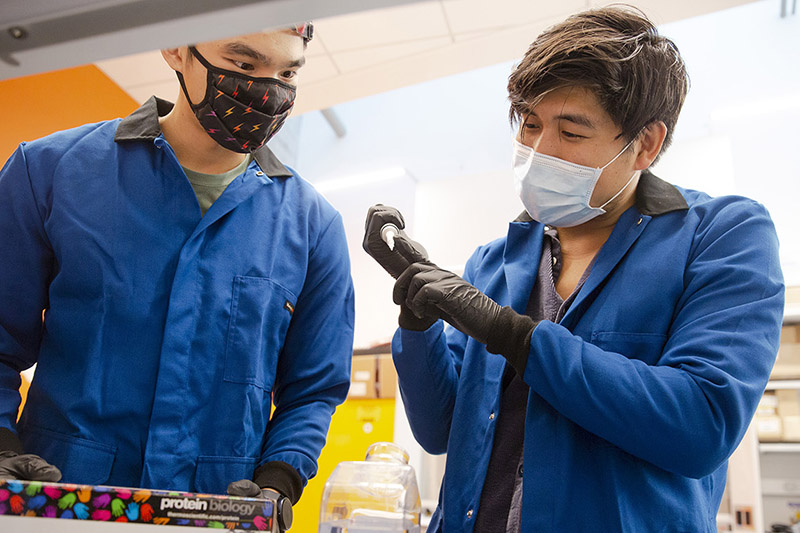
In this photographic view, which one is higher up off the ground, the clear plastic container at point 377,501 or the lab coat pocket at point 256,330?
the lab coat pocket at point 256,330

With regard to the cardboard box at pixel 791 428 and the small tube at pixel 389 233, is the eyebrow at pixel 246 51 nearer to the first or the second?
the small tube at pixel 389 233

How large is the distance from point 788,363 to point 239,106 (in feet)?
11.6

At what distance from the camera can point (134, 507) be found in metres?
0.76

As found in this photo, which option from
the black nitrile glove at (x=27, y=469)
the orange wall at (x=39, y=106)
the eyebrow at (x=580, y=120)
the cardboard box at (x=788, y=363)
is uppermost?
the orange wall at (x=39, y=106)

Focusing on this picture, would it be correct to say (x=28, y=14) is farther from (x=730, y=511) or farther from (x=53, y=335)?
(x=730, y=511)

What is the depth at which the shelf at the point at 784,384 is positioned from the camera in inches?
146

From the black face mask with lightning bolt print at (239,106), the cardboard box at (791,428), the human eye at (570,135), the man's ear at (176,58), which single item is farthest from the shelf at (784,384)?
the man's ear at (176,58)

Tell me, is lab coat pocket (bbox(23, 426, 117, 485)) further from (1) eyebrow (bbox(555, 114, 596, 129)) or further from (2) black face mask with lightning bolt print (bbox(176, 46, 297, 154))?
(1) eyebrow (bbox(555, 114, 596, 129))

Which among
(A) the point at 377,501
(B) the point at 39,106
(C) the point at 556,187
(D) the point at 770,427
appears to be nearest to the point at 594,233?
(C) the point at 556,187

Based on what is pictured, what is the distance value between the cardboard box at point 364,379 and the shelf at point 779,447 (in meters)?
2.17

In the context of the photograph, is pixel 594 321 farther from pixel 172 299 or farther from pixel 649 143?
pixel 172 299

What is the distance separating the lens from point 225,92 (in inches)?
53.2

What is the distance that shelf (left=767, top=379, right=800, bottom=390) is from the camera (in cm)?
372

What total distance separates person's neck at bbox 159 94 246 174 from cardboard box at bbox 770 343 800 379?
3.41 meters
